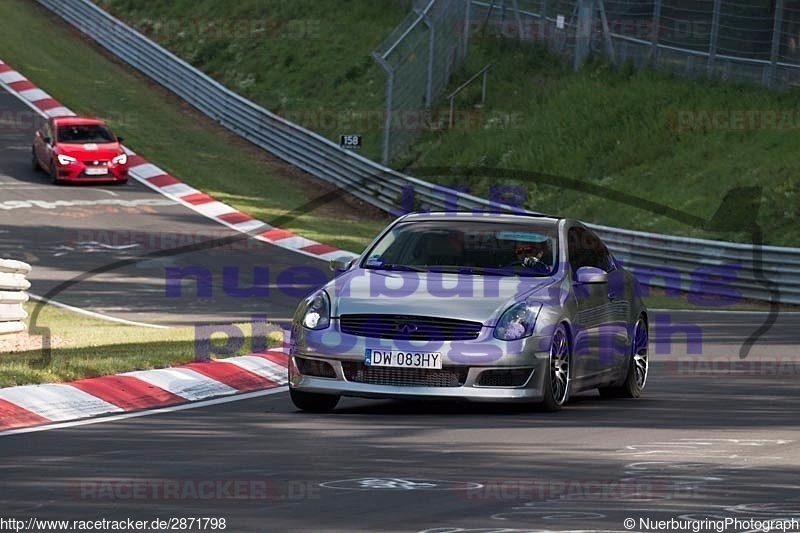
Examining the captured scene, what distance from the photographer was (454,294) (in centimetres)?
1194

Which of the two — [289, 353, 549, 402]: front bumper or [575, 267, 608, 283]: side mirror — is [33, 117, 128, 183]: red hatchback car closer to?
[575, 267, 608, 283]: side mirror

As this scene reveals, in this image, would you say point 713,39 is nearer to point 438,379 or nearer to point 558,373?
point 558,373

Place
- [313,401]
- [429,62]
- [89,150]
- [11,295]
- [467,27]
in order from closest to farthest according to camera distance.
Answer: [313,401], [11,295], [89,150], [429,62], [467,27]

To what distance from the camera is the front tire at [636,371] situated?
44.9 feet

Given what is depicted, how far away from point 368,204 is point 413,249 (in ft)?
86.7

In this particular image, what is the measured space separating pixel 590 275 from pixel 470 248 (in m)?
0.94

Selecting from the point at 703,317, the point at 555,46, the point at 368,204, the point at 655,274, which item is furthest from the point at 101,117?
the point at 703,317

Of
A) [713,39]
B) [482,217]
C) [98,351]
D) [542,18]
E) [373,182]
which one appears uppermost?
[542,18]

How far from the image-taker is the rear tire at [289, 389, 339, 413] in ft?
39.5

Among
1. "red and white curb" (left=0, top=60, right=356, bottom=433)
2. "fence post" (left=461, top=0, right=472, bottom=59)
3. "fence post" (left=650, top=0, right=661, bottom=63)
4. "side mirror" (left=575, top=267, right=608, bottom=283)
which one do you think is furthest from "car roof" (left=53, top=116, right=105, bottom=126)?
"side mirror" (left=575, top=267, right=608, bottom=283)

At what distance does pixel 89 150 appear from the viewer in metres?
37.6

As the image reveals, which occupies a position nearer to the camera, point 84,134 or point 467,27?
point 84,134

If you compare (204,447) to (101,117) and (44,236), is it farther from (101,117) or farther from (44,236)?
(101,117)

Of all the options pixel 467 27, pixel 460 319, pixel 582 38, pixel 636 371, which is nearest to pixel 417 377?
pixel 460 319
